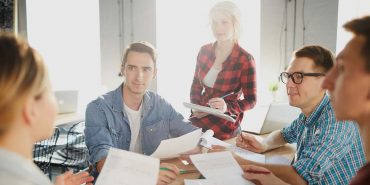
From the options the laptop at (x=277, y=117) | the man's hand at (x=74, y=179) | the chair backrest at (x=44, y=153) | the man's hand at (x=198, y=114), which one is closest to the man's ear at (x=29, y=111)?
the man's hand at (x=74, y=179)

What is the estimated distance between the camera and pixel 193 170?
158 centimetres

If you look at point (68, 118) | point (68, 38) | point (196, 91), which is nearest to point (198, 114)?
point (196, 91)

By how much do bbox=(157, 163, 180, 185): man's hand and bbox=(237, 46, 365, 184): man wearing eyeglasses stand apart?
309 mm

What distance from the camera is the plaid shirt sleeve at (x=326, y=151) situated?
1444 millimetres

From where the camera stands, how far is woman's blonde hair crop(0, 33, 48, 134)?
Answer: 2.43ft

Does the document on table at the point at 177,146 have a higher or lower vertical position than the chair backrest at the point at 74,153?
higher

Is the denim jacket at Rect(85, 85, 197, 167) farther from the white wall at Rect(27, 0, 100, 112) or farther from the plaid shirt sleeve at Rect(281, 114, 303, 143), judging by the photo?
the white wall at Rect(27, 0, 100, 112)

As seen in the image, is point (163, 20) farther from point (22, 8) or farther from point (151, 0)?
point (22, 8)

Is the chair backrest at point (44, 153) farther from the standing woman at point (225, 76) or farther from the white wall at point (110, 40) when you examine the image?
the white wall at point (110, 40)

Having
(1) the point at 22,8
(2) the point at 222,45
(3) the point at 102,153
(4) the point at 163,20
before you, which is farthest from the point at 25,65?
(1) the point at 22,8

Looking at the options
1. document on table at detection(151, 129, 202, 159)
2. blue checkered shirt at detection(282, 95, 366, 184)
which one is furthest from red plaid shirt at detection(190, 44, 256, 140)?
blue checkered shirt at detection(282, 95, 366, 184)

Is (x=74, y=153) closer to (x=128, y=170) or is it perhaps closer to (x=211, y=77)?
(x=211, y=77)

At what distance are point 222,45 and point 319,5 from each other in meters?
2.15

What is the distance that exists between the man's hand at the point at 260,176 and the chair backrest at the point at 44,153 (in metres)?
2.15
